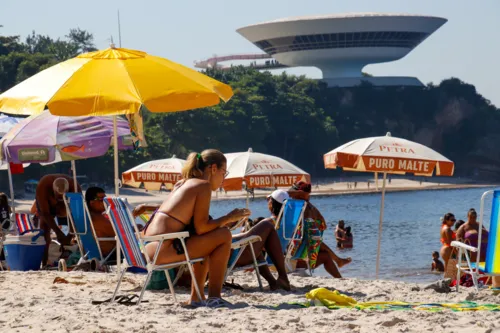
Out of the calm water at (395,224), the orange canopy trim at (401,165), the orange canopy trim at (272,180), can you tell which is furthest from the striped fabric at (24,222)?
the calm water at (395,224)

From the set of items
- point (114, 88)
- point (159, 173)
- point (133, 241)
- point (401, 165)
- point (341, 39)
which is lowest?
point (133, 241)

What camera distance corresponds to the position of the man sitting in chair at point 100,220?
795 centimetres

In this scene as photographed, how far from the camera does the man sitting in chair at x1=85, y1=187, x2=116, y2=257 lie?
795 centimetres

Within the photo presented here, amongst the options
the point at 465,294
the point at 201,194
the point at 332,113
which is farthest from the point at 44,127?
the point at 332,113

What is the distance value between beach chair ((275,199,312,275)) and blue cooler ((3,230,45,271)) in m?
2.23

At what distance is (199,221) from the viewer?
5.66 metres

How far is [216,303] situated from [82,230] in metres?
2.67

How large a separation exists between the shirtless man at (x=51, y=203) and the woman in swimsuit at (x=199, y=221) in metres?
3.26

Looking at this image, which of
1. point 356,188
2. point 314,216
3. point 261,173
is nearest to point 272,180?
point 261,173

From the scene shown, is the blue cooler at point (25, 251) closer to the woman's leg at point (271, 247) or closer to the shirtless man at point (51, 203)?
the shirtless man at point (51, 203)

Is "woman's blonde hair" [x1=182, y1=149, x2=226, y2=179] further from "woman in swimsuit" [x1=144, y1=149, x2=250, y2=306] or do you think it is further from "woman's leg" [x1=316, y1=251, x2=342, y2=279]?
"woman's leg" [x1=316, y1=251, x2=342, y2=279]

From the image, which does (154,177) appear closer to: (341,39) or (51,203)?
(51,203)

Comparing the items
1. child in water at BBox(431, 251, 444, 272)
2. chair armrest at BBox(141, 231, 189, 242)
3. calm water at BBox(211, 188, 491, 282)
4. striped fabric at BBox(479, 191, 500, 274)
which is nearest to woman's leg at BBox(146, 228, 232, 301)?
chair armrest at BBox(141, 231, 189, 242)

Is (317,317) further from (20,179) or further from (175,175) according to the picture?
(20,179)
